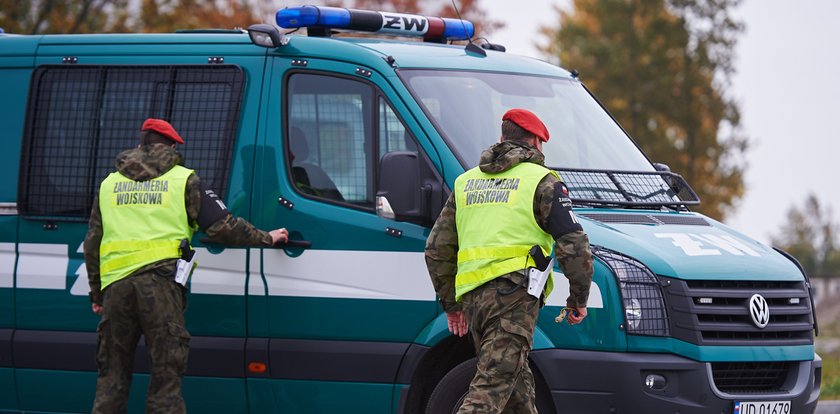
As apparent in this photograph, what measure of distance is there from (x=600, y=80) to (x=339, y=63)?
25893 mm

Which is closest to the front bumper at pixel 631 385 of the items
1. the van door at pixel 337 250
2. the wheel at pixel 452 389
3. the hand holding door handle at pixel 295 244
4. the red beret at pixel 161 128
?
the wheel at pixel 452 389

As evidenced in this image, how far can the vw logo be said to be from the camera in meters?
6.85

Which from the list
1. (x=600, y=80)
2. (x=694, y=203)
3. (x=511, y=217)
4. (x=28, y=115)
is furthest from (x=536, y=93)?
(x=600, y=80)

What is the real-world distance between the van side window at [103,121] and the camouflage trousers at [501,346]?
2034 millimetres

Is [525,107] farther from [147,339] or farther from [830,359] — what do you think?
[830,359]

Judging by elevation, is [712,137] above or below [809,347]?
above

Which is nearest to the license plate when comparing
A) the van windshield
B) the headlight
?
the headlight

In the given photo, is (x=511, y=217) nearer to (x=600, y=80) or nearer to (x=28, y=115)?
(x=28, y=115)

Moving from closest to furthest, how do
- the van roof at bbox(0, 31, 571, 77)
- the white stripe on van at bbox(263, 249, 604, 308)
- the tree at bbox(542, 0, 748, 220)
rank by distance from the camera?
the white stripe on van at bbox(263, 249, 604, 308)
the van roof at bbox(0, 31, 571, 77)
the tree at bbox(542, 0, 748, 220)

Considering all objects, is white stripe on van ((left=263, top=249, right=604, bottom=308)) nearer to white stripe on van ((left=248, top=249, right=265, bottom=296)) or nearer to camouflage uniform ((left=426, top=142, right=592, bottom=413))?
white stripe on van ((left=248, top=249, right=265, bottom=296))

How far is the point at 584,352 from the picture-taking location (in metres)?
6.76

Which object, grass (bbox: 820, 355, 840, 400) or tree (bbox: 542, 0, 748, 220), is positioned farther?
tree (bbox: 542, 0, 748, 220)

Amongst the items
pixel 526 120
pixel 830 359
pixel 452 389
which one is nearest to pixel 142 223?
pixel 452 389

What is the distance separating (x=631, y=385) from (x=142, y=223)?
2.68 m
